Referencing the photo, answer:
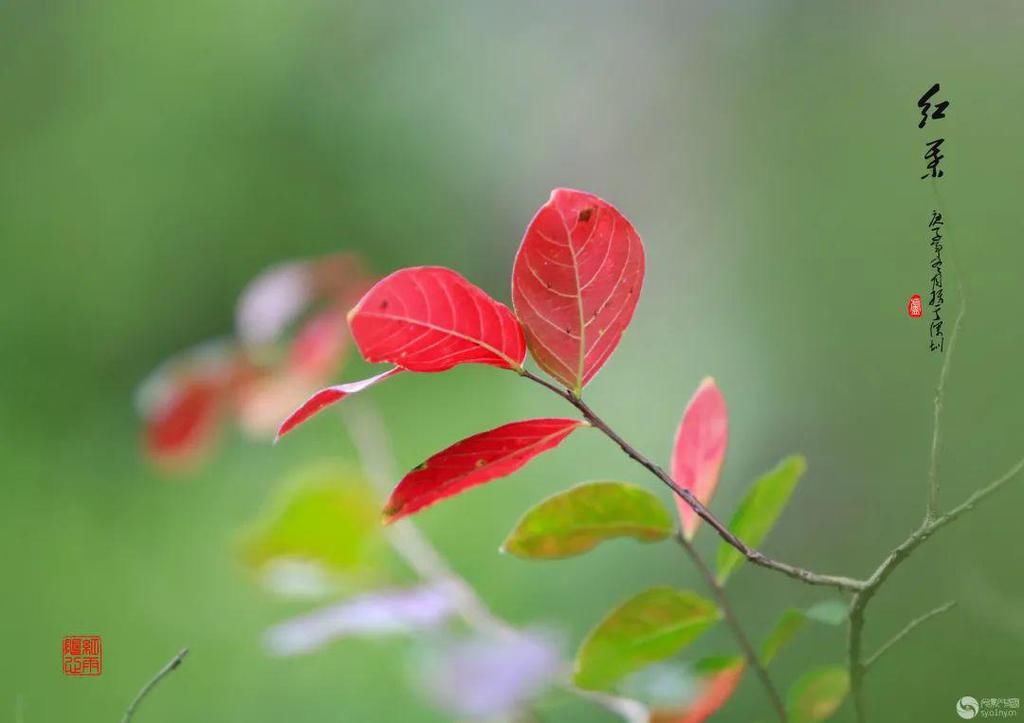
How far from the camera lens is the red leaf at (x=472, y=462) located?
0.34 m

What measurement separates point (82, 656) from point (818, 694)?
0.54 m

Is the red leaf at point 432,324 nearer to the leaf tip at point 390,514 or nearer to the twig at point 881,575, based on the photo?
the leaf tip at point 390,514

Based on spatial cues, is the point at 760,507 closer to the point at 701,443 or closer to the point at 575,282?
the point at 701,443

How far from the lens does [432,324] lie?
0.32 meters

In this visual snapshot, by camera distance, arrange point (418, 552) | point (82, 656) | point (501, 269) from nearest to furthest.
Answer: point (82, 656) < point (418, 552) < point (501, 269)

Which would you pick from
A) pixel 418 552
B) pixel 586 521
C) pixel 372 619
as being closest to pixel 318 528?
pixel 418 552

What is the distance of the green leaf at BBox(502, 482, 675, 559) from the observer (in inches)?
14.9

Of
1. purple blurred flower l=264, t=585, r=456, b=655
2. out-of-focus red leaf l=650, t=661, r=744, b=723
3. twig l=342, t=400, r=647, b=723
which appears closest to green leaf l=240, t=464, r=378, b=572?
twig l=342, t=400, r=647, b=723

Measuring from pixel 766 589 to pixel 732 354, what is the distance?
8.6 inches

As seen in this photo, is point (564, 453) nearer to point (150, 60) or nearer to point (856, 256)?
point (856, 256)

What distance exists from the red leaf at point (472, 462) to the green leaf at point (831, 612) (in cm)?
15

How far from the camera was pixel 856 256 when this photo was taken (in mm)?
724

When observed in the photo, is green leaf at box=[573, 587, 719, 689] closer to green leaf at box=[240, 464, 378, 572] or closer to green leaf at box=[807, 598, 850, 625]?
green leaf at box=[807, 598, 850, 625]

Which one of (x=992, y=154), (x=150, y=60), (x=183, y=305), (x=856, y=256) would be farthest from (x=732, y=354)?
(x=150, y=60)
